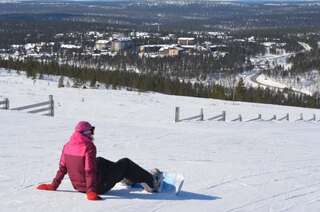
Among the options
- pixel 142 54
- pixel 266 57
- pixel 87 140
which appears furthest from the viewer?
pixel 266 57

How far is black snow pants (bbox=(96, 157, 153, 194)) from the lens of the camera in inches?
309

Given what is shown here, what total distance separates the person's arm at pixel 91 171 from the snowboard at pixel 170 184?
35.5 inches

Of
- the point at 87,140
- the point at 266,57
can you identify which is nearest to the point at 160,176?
the point at 87,140

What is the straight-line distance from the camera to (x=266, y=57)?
183625 millimetres

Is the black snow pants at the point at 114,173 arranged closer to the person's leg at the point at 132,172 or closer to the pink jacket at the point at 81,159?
the person's leg at the point at 132,172

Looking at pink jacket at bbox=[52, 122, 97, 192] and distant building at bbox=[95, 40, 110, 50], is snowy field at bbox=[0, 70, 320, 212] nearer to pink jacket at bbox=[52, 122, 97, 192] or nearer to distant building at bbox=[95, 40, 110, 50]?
pink jacket at bbox=[52, 122, 97, 192]

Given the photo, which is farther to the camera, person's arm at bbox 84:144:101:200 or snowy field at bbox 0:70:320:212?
snowy field at bbox 0:70:320:212

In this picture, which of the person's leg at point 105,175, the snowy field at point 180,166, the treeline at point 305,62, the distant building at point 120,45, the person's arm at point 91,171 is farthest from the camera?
the distant building at point 120,45

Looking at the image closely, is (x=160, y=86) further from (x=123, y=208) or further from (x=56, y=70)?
(x=123, y=208)

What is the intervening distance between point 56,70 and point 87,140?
60.9 m

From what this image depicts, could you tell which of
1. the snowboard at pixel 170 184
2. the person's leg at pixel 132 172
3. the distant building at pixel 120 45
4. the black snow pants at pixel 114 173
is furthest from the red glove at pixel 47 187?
the distant building at pixel 120 45

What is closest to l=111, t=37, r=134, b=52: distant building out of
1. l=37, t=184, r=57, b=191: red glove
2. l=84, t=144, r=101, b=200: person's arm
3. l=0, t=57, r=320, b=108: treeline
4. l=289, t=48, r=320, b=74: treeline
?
l=289, t=48, r=320, b=74: treeline

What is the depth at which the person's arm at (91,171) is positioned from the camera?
24.8 ft

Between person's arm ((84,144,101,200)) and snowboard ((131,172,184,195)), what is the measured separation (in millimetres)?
901
